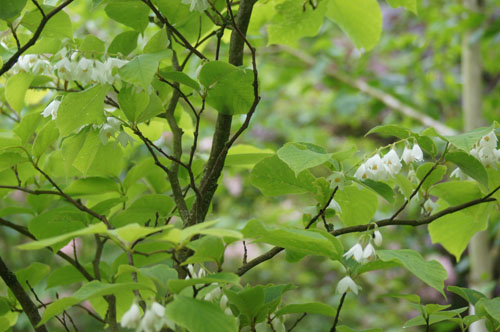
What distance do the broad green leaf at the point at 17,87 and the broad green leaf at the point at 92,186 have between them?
138 mm

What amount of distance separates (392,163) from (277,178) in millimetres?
149

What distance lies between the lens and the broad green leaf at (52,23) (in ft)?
2.18

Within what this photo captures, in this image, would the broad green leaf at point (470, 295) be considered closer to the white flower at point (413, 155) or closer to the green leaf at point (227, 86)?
the white flower at point (413, 155)

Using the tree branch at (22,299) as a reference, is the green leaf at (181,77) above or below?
above

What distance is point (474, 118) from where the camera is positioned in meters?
1.98

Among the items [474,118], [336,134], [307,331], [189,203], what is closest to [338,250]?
[189,203]

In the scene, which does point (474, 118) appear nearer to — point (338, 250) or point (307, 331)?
point (338, 250)

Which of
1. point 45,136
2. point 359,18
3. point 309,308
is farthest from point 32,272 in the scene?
point 359,18

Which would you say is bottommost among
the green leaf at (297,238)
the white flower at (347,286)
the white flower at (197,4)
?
the white flower at (347,286)

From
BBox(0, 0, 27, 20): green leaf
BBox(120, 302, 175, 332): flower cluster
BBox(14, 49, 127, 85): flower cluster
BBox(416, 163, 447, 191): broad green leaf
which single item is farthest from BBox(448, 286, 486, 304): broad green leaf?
BBox(0, 0, 27, 20): green leaf

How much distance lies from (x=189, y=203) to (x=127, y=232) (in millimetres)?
400

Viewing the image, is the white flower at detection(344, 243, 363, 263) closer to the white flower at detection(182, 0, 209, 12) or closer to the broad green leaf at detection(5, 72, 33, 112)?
the white flower at detection(182, 0, 209, 12)

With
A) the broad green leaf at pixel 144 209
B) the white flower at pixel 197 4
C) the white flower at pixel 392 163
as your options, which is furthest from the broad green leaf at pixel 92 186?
the white flower at pixel 392 163

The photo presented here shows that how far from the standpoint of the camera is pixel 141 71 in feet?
1.93
